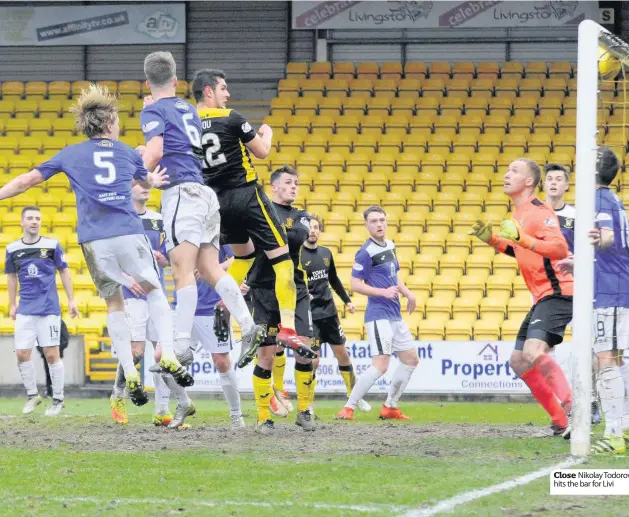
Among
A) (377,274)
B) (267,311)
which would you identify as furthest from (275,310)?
(377,274)

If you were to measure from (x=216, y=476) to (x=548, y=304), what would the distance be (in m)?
3.62

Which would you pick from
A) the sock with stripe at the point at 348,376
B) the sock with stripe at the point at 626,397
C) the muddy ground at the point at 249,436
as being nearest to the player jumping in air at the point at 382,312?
the sock with stripe at the point at 348,376

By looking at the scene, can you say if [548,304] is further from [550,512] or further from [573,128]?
[573,128]

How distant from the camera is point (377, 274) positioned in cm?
1377

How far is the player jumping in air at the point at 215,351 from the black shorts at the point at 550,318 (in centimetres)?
289

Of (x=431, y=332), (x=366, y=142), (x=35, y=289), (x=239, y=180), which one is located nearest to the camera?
(x=239, y=180)

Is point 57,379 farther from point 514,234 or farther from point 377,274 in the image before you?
point 514,234

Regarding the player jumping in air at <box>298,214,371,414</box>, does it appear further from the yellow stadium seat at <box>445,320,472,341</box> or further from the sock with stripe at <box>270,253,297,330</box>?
the yellow stadium seat at <box>445,320,472,341</box>

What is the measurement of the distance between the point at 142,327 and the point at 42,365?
228 inches

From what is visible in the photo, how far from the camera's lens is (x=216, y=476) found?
23.9 ft

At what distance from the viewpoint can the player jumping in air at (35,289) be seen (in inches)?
567

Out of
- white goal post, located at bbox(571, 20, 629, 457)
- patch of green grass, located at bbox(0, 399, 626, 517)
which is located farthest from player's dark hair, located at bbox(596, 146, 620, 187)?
patch of green grass, located at bbox(0, 399, 626, 517)

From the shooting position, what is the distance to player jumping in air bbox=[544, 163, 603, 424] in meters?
10.9

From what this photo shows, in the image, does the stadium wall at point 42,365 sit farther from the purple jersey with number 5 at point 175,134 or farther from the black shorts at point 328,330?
the purple jersey with number 5 at point 175,134
